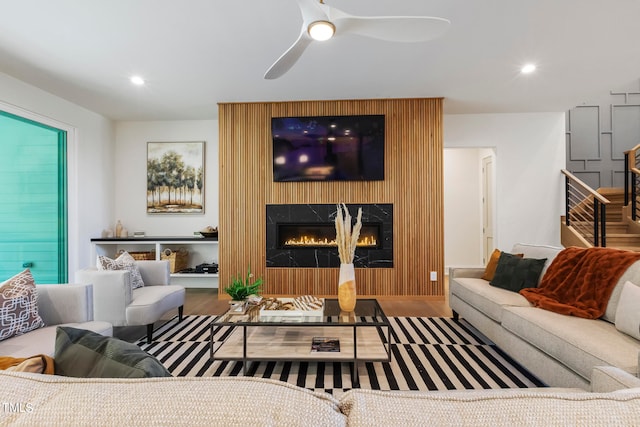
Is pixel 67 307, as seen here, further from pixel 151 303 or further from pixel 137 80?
pixel 137 80

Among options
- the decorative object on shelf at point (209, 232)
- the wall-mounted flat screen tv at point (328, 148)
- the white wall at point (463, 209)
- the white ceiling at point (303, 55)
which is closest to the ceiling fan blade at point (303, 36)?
the white ceiling at point (303, 55)

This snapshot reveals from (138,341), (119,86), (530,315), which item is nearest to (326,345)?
(530,315)

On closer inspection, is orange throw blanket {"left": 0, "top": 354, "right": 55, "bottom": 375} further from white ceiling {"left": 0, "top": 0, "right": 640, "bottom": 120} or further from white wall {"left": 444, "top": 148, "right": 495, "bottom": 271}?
white wall {"left": 444, "top": 148, "right": 495, "bottom": 271}

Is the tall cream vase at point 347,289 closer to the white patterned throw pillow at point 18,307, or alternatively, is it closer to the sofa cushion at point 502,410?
the sofa cushion at point 502,410

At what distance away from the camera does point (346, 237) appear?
7.54 feet

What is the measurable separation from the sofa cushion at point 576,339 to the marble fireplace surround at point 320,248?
202cm

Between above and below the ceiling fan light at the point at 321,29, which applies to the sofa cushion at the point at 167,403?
below

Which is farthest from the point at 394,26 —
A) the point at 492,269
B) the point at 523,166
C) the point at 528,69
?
the point at 523,166

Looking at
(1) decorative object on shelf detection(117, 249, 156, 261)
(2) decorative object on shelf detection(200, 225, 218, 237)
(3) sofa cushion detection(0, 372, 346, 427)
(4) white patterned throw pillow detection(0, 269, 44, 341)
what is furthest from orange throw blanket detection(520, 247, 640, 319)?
(1) decorative object on shelf detection(117, 249, 156, 261)

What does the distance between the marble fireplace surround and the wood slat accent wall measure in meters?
0.08

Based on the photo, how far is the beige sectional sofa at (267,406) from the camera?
471 mm

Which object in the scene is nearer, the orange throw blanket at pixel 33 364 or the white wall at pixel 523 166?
the orange throw blanket at pixel 33 364

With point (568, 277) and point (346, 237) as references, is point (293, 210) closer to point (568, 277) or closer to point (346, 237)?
point (346, 237)

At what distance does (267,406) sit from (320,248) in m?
3.74
